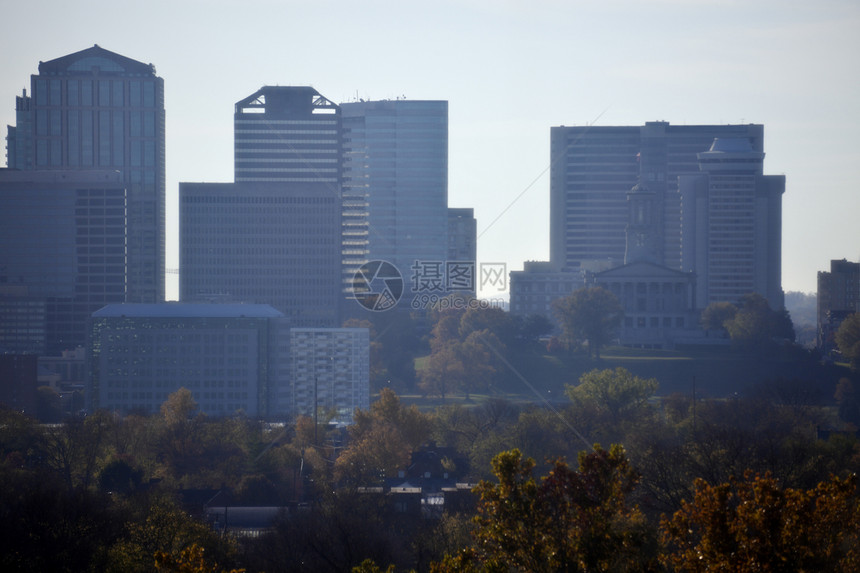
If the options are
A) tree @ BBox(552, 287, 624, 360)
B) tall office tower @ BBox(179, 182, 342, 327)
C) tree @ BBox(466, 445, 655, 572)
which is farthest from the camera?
tall office tower @ BBox(179, 182, 342, 327)

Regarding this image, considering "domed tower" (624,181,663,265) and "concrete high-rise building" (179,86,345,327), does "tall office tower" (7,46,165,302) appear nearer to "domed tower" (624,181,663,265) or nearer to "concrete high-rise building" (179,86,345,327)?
"concrete high-rise building" (179,86,345,327)

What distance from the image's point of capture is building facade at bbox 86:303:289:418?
78.2m

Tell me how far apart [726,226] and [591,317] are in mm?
40904

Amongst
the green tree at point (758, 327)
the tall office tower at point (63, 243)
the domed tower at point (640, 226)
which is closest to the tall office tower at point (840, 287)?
the domed tower at point (640, 226)

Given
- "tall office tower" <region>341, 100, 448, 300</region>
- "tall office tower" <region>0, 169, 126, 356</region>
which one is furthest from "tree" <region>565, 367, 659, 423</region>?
"tall office tower" <region>0, 169, 126, 356</region>

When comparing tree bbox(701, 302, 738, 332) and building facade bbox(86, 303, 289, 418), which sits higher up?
tree bbox(701, 302, 738, 332)

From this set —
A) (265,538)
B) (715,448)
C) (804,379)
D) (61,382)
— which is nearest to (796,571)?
(265,538)

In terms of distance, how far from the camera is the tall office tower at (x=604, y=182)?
5443 inches

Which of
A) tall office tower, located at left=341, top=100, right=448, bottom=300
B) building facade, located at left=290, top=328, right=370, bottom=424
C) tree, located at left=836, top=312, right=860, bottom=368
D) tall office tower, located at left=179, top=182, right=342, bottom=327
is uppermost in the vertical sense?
tall office tower, located at left=341, top=100, right=448, bottom=300

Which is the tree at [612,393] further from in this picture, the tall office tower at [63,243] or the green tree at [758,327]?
the tall office tower at [63,243]

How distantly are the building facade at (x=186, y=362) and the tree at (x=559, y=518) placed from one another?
6356 centimetres

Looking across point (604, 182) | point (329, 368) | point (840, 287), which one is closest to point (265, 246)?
point (329, 368)

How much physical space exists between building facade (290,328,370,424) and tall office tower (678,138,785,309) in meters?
52.9

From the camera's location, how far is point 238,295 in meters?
105
